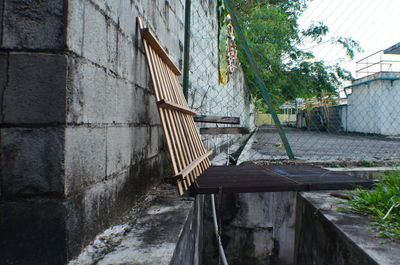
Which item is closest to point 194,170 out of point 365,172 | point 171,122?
point 171,122

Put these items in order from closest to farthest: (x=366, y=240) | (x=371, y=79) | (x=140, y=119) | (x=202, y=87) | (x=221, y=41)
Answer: (x=366, y=240) < (x=140, y=119) < (x=202, y=87) < (x=221, y=41) < (x=371, y=79)

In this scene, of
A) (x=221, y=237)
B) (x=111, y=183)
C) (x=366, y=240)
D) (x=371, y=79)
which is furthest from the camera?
(x=371, y=79)

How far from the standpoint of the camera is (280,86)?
8.30 m

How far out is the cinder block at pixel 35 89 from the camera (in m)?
1.04

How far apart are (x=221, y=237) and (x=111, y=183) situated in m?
1.62

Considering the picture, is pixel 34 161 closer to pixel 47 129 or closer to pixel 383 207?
pixel 47 129

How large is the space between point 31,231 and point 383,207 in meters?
1.99

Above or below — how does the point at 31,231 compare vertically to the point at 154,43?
below

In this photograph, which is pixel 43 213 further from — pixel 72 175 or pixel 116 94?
pixel 116 94

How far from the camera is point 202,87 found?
14.6ft

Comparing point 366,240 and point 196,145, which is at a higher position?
point 196,145

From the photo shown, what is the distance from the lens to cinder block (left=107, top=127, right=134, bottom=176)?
1471 millimetres

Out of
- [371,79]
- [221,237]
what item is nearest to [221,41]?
[221,237]

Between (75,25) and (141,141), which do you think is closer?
(75,25)
